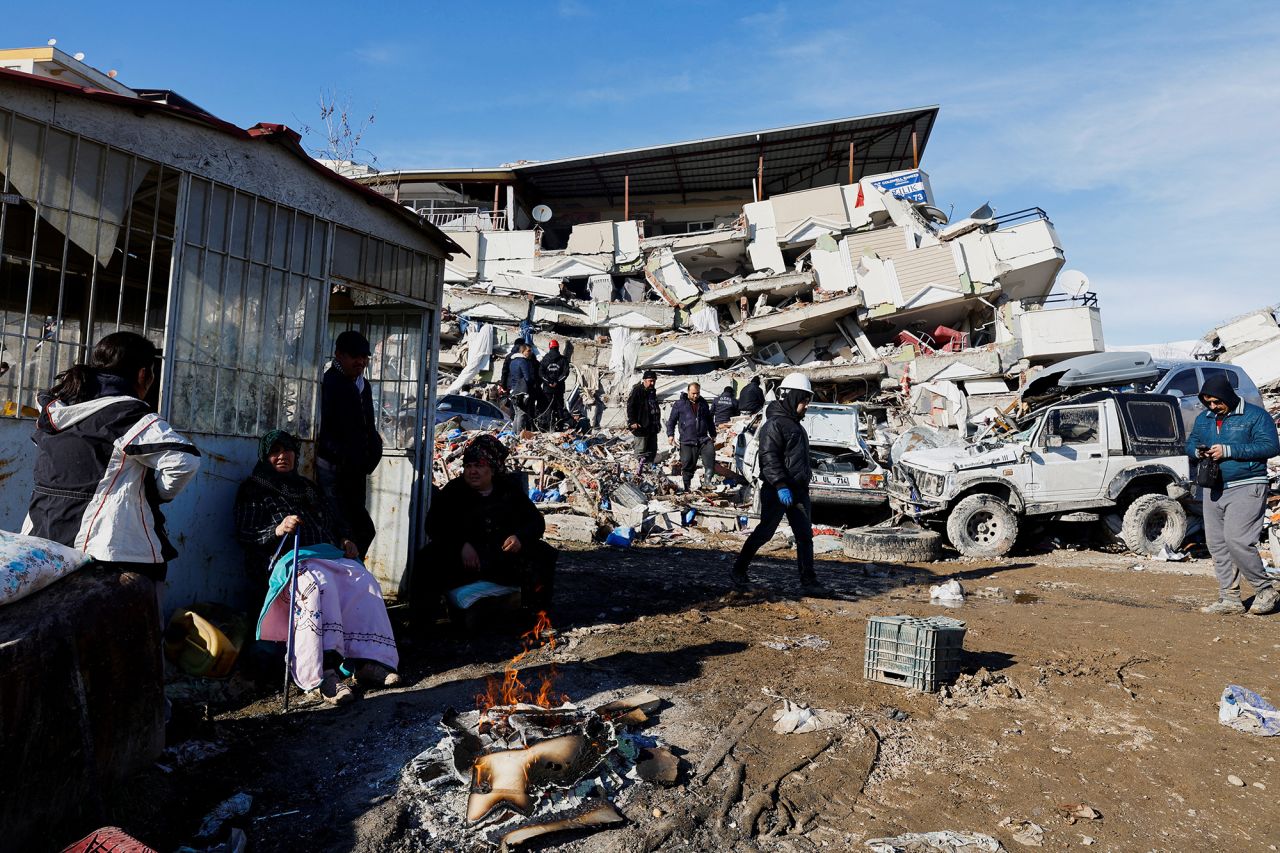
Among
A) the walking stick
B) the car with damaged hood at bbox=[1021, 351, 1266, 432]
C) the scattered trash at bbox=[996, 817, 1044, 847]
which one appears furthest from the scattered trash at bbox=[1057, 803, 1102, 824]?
the car with damaged hood at bbox=[1021, 351, 1266, 432]

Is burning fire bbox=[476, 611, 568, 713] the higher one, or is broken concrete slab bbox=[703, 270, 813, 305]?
broken concrete slab bbox=[703, 270, 813, 305]

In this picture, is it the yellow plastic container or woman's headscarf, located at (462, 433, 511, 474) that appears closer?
the yellow plastic container

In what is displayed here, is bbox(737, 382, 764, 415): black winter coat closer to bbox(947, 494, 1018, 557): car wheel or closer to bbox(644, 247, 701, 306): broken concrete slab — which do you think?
bbox(947, 494, 1018, 557): car wheel

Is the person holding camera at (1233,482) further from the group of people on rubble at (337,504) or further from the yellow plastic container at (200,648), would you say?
the yellow plastic container at (200,648)

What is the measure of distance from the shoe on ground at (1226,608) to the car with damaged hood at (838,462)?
4820mm

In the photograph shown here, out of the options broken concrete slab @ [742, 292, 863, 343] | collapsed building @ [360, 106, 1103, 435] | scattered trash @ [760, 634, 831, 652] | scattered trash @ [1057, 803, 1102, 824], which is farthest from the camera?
broken concrete slab @ [742, 292, 863, 343]

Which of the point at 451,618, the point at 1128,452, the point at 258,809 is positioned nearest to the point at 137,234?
the point at 451,618

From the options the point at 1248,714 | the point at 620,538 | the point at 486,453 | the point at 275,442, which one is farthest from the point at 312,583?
the point at 620,538

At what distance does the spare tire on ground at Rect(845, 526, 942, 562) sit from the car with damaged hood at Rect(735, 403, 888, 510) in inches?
51.0

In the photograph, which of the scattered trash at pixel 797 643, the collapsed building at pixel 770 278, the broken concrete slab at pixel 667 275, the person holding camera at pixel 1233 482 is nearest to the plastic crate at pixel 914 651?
the scattered trash at pixel 797 643

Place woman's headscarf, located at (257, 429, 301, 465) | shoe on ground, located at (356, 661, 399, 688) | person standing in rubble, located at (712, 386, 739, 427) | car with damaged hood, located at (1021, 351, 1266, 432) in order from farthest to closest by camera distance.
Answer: person standing in rubble, located at (712, 386, 739, 427) → car with damaged hood, located at (1021, 351, 1266, 432) → woman's headscarf, located at (257, 429, 301, 465) → shoe on ground, located at (356, 661, 399, 688)

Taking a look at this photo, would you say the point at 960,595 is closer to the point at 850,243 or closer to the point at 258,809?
the point at 258,809

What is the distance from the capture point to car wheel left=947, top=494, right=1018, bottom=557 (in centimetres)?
1096

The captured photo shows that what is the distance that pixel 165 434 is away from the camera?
11.7 feet
